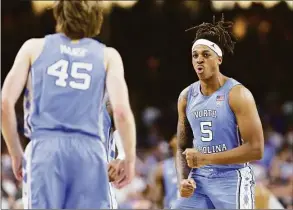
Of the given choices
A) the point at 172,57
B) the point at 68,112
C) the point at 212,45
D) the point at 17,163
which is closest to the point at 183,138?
the point at 212,45

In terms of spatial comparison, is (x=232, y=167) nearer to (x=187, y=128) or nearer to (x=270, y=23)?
(x=187, y=128)

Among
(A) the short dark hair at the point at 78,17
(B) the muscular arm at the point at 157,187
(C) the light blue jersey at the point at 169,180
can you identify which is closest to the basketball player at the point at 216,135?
(A) the short dark hair at the point at 78,17

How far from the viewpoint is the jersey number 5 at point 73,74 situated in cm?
530

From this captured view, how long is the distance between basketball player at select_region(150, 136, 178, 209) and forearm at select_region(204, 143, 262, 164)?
9.46 ft

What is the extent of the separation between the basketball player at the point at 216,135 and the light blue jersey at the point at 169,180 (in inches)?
108

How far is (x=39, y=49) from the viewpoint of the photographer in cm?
535

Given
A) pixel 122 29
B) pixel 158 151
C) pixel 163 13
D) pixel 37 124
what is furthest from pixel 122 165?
pixel 158 151

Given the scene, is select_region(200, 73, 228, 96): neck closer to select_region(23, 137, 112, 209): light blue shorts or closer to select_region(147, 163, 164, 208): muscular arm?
select_region(23, 137, 112, 209): light blue shorts

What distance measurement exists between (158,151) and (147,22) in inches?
78.3

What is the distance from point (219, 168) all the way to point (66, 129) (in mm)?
1432

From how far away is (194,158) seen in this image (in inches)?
251

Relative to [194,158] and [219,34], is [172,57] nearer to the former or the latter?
[219,34]

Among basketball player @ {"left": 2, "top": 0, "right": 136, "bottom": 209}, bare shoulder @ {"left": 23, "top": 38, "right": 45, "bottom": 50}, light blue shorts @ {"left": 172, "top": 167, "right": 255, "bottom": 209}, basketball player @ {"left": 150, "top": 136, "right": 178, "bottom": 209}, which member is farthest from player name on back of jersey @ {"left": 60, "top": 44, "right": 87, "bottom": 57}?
basketball player @ {"left": 150, "top": 136, "right": 178, "bottom": 209}

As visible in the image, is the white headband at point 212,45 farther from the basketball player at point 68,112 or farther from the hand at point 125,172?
the hand at point 125,172
